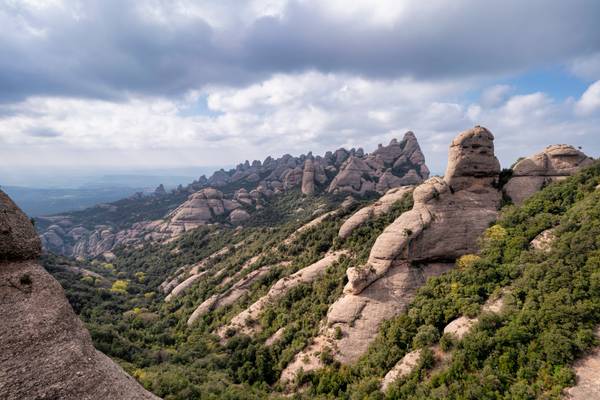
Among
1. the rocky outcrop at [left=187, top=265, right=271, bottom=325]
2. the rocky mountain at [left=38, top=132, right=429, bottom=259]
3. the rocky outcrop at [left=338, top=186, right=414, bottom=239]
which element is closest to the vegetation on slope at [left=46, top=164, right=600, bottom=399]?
the rocky outcrop at [left=187, top=265, right=271, bottom=325]

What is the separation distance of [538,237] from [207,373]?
40.7 metres

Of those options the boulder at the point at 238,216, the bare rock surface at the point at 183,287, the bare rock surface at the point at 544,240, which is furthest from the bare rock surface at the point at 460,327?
the boulder at the point at 238,216

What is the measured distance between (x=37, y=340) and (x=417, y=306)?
106 ft

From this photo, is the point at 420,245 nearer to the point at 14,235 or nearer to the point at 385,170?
the point at 14,235

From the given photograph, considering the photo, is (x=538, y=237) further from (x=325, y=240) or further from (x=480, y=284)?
(x=325, y=240)

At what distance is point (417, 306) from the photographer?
33469mm

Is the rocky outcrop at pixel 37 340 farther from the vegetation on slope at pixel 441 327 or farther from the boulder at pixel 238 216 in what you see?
the boulder at pixel 238 216

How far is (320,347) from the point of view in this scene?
34656 mm

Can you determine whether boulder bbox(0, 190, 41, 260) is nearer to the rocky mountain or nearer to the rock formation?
the rock formation

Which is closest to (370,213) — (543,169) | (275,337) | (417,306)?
(417,306)

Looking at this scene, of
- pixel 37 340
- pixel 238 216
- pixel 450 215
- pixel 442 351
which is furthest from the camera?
pixel 238 216

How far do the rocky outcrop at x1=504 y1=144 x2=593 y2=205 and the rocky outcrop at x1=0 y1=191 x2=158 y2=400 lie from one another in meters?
48.8

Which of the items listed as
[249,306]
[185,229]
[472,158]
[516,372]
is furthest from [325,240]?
[185,229]

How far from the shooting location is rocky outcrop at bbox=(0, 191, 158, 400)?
46.8 feet
